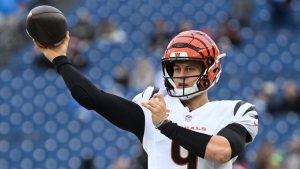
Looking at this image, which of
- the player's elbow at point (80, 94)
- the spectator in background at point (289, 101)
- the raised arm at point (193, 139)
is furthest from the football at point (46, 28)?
the spectator in background at point (289, 101)

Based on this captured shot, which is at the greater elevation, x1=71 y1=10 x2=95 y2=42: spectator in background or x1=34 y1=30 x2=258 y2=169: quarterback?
x1=34 y1=30 x2=258 y2=169: quarterback

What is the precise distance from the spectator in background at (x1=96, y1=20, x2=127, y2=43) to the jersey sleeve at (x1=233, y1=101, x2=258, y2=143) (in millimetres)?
8715

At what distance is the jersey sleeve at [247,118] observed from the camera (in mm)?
4102

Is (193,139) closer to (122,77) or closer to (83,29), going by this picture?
(122,77)

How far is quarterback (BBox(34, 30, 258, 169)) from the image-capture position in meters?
3.92

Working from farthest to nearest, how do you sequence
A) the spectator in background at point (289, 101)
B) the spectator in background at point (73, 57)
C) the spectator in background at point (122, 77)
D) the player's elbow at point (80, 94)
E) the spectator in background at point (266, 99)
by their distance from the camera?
the spectator in background at point (73, 57)
the spectator in background at point (122, 77)
the spectator in background at point (266, 99)
the spectator in background at point (289, 101)
the player's elbow at point (80, 94)

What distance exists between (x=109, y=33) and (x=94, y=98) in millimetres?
8832

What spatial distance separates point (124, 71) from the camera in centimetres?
1189

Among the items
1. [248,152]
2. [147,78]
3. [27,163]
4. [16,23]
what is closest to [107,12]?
[16,23]

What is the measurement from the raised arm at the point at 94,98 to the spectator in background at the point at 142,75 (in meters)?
7.33

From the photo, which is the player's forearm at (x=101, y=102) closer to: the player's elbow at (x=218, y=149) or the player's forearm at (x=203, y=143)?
the player's forearm at (x=203, y=143)

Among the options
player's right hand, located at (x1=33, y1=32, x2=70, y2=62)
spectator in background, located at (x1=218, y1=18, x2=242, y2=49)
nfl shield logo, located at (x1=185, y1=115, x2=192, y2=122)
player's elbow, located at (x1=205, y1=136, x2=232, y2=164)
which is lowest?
spectator in background, located at (x1=218, y1=18, x2=242, y2=49)

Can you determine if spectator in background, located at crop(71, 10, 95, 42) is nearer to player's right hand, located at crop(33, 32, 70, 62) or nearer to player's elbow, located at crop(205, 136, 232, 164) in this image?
player's right hand, located at crop(33, 32, 70, 62)

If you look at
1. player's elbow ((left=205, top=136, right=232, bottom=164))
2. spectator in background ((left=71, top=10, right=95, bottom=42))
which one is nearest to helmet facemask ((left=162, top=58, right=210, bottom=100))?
player's elbow ((left=205, top=136, right=232, bottom=164))
